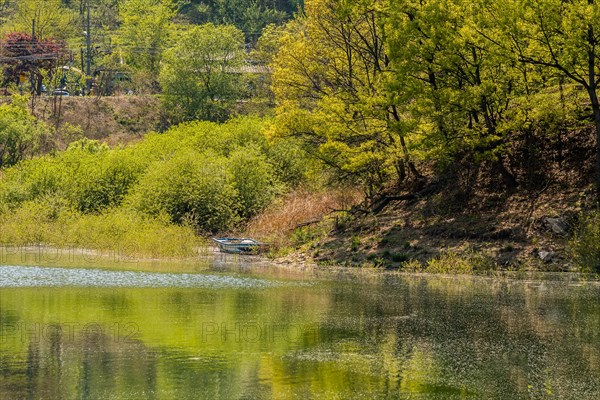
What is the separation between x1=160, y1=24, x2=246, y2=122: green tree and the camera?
83.9 m

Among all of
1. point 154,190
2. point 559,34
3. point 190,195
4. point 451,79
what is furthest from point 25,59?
point 559,34

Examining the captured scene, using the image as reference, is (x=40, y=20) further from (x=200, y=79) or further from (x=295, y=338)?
(x=295, y=338)

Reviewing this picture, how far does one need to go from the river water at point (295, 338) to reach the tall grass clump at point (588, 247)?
1.34 m

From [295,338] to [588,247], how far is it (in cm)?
1504

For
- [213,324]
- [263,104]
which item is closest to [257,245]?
[213,324]

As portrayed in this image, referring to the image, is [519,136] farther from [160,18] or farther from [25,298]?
[160,18]


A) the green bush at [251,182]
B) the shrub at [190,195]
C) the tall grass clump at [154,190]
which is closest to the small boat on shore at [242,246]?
the tall grass clump at [154,190]

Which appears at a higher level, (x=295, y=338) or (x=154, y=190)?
(x=154, y=190)

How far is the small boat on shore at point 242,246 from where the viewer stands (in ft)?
141

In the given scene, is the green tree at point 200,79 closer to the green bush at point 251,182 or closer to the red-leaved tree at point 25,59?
the red-leaved tree at point 25,59

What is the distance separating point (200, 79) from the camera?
85.2 metres

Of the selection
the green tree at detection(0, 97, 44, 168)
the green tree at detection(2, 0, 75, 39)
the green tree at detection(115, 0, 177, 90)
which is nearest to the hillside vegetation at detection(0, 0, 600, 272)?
the green tree at detection(0, 97, 44, 168)

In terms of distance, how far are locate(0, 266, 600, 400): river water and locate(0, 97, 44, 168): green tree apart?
3954 centimetres

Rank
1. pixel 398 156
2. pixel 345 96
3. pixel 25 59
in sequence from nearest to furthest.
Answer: pixel 398 156
pixel 345 96
pixel 25 59
